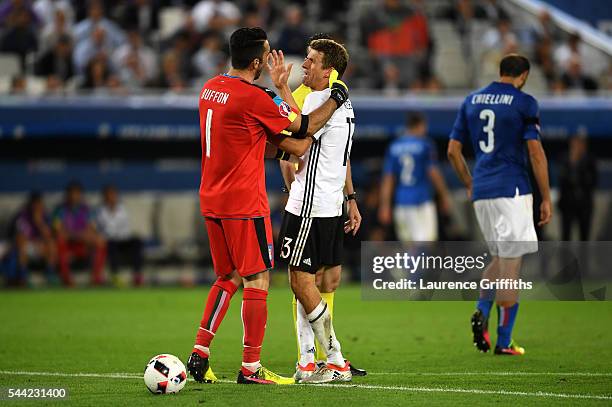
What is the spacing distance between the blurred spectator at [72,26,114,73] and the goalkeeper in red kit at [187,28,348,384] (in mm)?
11795

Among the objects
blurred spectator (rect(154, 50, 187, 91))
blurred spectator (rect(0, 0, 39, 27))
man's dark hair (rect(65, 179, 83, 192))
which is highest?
blurred spectator (rect(0, 0, 39, 27))

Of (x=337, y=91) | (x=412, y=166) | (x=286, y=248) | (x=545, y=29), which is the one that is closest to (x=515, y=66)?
(x=337, y=91)

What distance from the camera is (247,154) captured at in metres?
7.71

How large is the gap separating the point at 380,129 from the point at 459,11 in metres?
4.10

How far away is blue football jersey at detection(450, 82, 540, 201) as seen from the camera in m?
9.64

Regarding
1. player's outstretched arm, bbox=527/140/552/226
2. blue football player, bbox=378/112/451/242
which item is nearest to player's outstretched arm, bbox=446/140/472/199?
player's outstretched arm, bbox=527/140/552/226

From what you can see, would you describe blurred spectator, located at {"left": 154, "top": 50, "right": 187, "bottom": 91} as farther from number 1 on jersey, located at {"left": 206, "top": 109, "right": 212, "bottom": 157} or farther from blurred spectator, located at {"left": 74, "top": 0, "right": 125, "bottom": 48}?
number 1 on jersey, located at {"left": 206, "top": 109, "right": 212, "bottom": 157}

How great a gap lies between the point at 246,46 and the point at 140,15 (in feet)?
43.8

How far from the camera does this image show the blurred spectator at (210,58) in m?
19.3

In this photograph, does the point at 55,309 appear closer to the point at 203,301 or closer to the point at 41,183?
the point at 203,301

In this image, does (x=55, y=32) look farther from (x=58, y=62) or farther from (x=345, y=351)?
(x=345, y=351)

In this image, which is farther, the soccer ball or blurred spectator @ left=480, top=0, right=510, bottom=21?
blurred spectator @ left=480, top=0, right=510, bottom=21

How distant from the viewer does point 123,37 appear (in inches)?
787

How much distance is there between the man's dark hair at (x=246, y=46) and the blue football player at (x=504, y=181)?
2.74 metres
